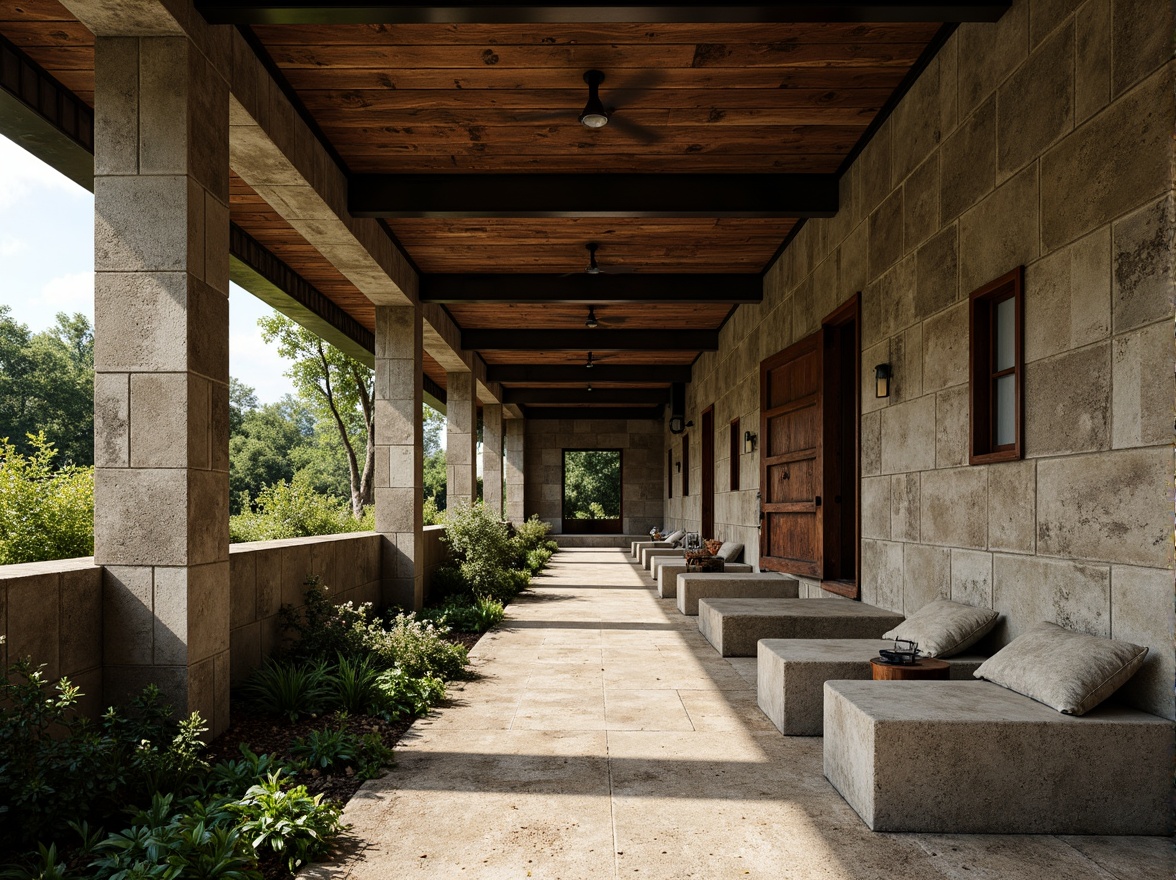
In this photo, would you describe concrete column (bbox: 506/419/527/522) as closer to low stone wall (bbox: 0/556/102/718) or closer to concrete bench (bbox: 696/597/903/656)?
concrete bench (bbox: 696/597/903/656)

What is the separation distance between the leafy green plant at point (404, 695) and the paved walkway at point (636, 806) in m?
0.15

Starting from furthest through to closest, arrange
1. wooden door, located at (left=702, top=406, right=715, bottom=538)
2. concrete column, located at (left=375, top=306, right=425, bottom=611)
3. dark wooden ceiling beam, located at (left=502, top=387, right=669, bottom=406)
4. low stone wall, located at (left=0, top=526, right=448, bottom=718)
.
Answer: dark wooden ceiling beam, located at (left=502, top=387, right=669, bottom=406), wooden door, located at (left=702, top=406, right=715, bottom=538), concrete column, located at (left=375, top=306, right=425, bottom=611), low stone wall, located at (left=0, top=526, right=448, bottom=718)

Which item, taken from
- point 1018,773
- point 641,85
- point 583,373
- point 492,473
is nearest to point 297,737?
point 1018,773

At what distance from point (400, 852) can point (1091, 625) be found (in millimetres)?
2765

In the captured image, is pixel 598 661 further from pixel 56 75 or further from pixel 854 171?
pixel 56 75

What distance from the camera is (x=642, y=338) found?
40.1 ft

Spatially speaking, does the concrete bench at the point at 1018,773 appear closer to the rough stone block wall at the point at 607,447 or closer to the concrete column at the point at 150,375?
the concrete column at the point at 150,375

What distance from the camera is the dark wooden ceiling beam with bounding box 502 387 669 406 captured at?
58.2 ft

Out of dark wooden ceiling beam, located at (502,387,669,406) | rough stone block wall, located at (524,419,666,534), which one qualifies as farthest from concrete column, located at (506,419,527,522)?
dark wooden ceiling beam, located at (502,387,669,406)

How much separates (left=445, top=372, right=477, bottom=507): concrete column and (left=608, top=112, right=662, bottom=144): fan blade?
7637mm

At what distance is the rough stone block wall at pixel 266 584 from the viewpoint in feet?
14.7

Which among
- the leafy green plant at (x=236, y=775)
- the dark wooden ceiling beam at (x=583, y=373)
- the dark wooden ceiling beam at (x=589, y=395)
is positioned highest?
the dark wooden ceiling beam at (x=583, y=373)

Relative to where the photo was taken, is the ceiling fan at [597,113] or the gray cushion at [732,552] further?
the gray cushion at [732,552]

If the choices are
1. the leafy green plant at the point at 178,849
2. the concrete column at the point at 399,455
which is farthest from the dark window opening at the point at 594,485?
the leafy green plant at the point at 178,849
